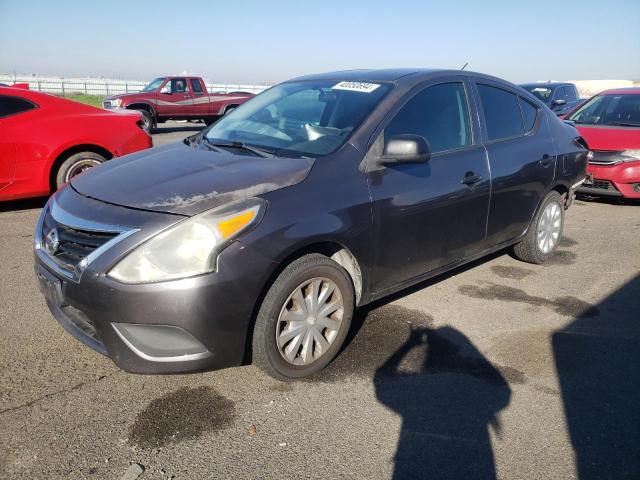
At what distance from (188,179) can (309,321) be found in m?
1.03

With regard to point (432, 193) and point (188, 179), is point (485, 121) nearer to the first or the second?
point (432, 193)

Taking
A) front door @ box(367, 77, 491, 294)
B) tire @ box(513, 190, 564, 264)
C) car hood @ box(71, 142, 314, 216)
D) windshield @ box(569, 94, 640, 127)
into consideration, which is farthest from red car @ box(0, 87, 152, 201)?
windshield @ box(569, 94, 640, 127)

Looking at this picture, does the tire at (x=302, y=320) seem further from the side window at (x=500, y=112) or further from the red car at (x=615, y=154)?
the red car at (x=615, y=154)

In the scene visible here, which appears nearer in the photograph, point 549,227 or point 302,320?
point 302,320

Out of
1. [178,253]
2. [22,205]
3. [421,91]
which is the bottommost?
[22,205]

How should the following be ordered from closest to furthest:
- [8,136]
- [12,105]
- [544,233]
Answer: [544,233]
[8,136]
[12,105]

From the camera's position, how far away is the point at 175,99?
17047 mm

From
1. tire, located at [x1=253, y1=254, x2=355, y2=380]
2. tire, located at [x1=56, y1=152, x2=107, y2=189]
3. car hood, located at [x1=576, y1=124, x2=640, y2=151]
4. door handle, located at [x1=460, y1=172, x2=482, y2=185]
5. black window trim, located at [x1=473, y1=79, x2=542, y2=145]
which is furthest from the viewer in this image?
car hood, located at [x1=576, y1=124, x2=640, y2=151]

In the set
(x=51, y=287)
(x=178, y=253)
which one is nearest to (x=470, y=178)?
(x=178, y=253)

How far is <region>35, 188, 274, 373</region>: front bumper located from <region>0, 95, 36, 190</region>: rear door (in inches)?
152

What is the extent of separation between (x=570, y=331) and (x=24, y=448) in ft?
11.0

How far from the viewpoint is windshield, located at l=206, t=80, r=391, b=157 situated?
329 cm

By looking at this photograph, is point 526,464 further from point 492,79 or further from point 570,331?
point 492,79

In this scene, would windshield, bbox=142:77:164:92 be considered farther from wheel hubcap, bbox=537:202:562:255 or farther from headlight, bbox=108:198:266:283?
headlight, bbox=108:198:266:283
